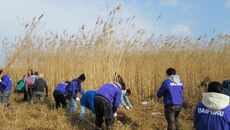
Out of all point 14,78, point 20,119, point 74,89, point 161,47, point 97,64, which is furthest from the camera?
point 14,78

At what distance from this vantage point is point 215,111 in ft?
6.56

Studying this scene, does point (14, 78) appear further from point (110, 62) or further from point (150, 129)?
point (150, 129)

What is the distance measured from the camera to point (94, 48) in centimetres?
521

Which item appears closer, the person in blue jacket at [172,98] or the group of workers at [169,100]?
the group of workers at [169,100]

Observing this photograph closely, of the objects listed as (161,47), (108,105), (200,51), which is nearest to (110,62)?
(108,105)

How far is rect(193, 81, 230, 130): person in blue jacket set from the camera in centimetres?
196

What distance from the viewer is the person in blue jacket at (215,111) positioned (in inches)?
77.0

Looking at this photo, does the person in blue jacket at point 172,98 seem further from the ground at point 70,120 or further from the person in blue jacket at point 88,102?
the person in blue jacket at point 88,102

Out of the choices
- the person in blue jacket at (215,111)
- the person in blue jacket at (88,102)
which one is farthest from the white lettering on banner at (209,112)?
the person in blue jacket at (88,102)

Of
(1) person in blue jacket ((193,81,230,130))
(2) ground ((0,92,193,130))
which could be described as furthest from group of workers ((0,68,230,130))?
(2) ground ((0,92,193,130))

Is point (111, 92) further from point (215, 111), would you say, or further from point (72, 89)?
point (72, 89)

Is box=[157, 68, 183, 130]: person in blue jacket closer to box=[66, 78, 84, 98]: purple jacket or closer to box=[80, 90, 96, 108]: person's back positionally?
box=[80, 90, 96, 108]: person's back

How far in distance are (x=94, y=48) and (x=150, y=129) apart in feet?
9.58

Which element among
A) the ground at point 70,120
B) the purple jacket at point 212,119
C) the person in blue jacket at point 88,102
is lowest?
the ground at point 70,120
